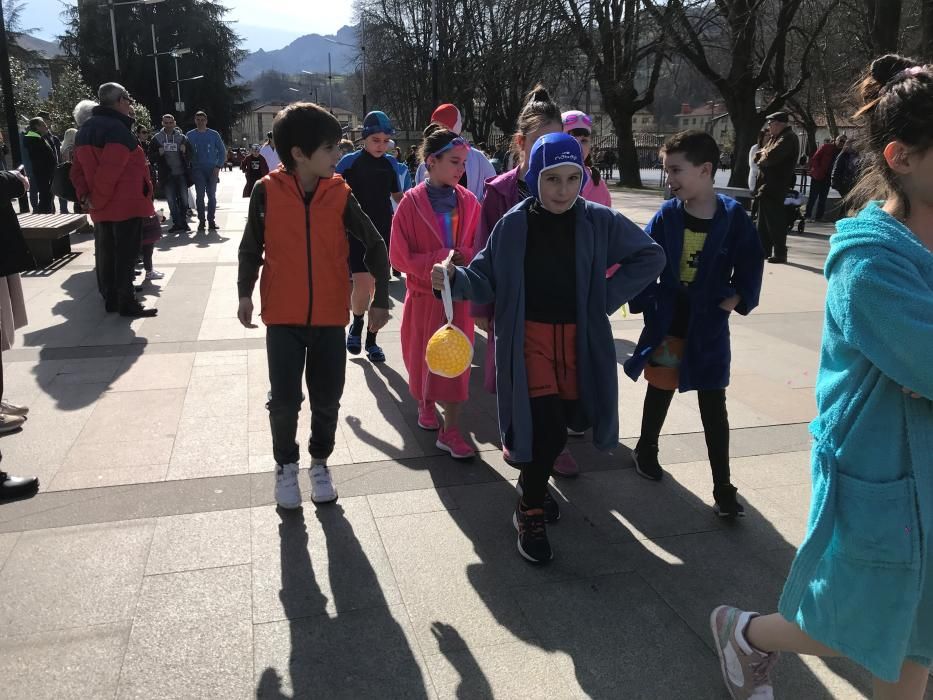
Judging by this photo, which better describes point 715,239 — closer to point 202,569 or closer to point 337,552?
point 337,552

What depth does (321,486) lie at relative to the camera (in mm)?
3494

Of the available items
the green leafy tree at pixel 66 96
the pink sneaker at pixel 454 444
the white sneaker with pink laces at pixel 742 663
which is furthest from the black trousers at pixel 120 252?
the green leafy tree at pixel 66 96

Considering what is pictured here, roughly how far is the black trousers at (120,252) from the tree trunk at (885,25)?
12.2 meters

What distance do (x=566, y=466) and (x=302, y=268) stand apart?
1660 millimetres

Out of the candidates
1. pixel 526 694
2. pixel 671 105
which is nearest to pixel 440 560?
pixel 526 694

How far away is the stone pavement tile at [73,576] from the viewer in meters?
2.61

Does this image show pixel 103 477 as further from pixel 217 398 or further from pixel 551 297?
pixel 551 297

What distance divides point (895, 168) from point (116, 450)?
12.3 ft

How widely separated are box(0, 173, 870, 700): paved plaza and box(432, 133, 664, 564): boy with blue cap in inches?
16.4

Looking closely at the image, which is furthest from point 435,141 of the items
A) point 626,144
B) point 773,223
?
point 626,144

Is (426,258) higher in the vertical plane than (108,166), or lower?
lower

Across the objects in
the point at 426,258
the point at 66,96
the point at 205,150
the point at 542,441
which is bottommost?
the point at 542,441

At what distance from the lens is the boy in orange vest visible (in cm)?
312

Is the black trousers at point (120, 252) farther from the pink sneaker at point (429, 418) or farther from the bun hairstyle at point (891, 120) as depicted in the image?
the bun hairstyle at point (891, 120)
